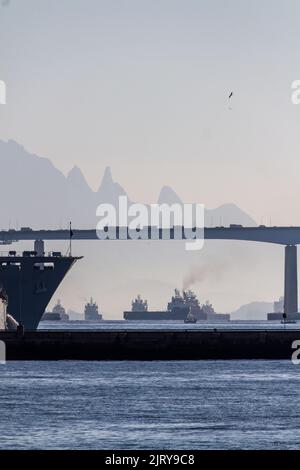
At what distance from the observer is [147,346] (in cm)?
11219

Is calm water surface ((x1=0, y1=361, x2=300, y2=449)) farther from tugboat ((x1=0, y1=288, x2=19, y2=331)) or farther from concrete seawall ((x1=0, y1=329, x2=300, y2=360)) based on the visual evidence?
tugboat ((x1=0, y1=288, x2=19, y2=331))

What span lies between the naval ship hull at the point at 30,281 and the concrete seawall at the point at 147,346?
166 ft

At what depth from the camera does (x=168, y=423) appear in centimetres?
6462

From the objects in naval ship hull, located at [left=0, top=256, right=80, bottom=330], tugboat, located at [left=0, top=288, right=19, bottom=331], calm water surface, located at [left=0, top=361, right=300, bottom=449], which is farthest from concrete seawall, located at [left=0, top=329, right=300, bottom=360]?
naval ship hull, located at [left=0, top=256, right=80, bottom=330]

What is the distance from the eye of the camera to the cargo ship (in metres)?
165

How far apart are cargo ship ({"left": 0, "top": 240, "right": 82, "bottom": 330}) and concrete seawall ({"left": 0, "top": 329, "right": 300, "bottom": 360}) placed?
5069 centimetres

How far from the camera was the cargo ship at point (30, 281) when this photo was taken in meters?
165

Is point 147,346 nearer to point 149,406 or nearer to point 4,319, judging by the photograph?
A: point 4,319

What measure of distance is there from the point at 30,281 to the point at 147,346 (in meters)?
59.2
